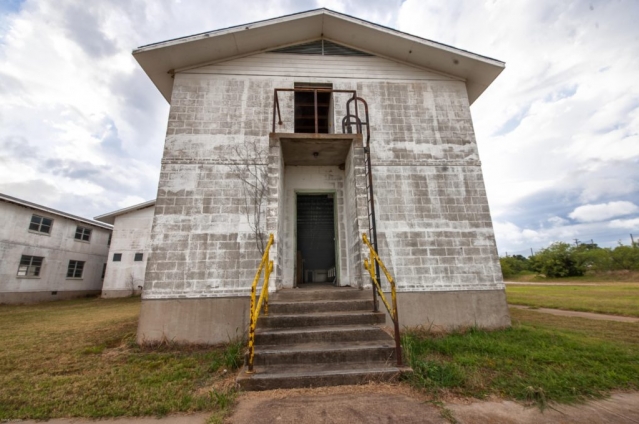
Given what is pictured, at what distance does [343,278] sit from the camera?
23.2ft

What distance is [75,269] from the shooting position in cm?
A: 1897

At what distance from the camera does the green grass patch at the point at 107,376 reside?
3170 mm

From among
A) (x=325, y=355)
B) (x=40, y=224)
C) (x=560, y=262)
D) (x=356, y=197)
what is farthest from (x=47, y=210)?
(x=560, y=262)

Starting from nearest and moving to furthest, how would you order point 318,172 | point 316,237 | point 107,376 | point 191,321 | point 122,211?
point 107,376, point 191,321, point 318,172, point 316,237, point 122,211

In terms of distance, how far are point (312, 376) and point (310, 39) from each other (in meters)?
8.70

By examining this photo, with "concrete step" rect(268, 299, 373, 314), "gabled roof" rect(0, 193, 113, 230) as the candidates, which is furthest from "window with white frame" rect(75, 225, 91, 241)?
"concrete step" rect(268, 299, 373, 314)

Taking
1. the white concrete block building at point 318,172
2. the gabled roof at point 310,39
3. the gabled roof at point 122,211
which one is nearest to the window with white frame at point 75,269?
the gabled roof at point 122,211

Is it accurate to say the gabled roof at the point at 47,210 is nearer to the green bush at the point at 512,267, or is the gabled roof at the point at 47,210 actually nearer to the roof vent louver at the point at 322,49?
the roof vent louver at the point at 322,49

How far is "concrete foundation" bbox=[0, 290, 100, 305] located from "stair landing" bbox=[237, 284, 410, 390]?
19.5 metres

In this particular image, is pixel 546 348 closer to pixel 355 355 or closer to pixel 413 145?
pixel 355 355

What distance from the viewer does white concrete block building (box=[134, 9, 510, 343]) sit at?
6145mm

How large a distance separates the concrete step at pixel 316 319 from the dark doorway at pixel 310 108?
18.2 feet

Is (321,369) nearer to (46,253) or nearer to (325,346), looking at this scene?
(325,346)

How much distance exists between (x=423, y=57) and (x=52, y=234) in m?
23.5
